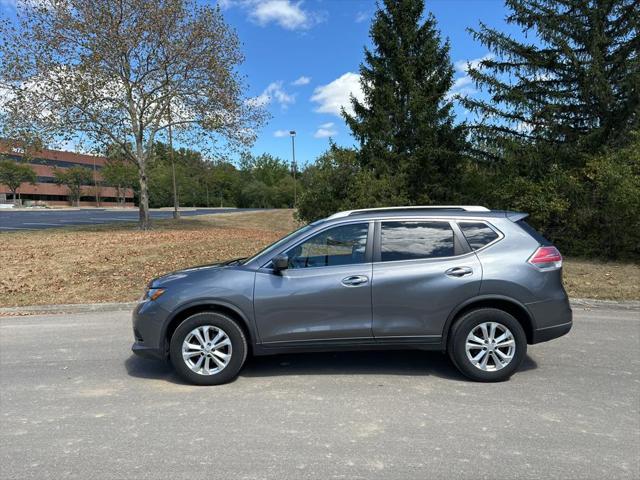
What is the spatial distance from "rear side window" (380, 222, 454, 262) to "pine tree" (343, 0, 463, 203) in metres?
9.98

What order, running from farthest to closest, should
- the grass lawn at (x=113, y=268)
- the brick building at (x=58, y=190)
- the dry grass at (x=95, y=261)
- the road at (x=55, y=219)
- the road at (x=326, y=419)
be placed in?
the brick building at (x=58, y=190) < the road at (x=55, y=219) < the dry grass at (x=95, y=261) < the grass lawn at (x=113, y=268) < the road at (x=326, y=419)

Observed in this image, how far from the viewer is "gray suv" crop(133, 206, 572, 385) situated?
430 cm

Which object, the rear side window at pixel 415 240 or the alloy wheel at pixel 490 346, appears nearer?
the alloy wheel at pixel 490 346

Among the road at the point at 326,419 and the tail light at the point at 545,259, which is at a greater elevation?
the tail light at the point at 545,259

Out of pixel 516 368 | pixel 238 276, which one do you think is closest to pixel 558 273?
pixel 516 368

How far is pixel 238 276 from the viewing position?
14.4ft

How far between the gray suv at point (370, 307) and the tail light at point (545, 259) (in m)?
0.01

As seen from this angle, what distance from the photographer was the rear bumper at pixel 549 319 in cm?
434

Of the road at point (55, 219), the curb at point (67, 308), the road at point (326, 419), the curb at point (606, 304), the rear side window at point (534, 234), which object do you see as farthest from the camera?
the road at point (55, 219)

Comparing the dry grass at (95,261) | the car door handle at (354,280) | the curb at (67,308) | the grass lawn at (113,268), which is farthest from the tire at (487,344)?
the dry grass at (95,261)

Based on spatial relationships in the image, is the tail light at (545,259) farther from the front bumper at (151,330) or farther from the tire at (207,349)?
the front bumper at (151,330)

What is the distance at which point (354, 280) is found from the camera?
170 inches

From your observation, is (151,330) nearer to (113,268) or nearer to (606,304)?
(113,268)

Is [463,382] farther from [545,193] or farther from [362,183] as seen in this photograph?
[362,183]
